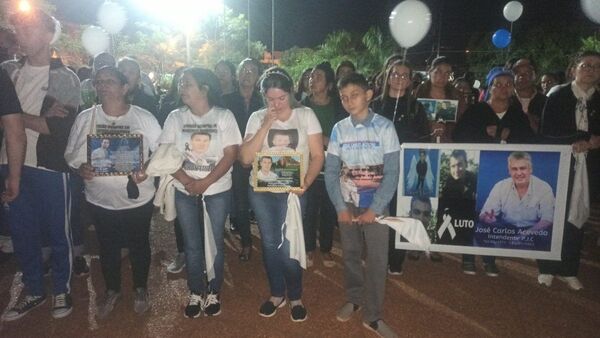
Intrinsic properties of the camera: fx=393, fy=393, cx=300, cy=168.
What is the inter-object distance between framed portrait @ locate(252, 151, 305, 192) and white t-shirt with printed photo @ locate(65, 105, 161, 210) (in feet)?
3.33

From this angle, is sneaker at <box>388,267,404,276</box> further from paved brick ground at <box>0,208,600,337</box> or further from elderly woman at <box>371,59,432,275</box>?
elderly woman at <box>371,59,432,275</box>

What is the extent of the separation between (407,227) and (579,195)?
85.4 inches

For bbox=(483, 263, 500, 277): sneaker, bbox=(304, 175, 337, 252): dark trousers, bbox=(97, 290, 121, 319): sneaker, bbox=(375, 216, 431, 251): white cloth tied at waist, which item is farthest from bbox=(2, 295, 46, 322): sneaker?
bbox=(483, 263, 500, 277): sneaker

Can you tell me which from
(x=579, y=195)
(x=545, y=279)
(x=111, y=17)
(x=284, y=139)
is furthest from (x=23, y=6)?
(x=111, y=17)

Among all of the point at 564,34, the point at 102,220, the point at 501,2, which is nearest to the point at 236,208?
the point at 102,220

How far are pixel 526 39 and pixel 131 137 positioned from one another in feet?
95.4

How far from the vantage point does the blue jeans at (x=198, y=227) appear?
3.48 meters

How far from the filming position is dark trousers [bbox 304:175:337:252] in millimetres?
4766

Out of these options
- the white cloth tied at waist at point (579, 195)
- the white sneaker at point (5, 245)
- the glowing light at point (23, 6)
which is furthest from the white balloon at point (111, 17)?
the white cloth tied at waist at point (579, 195)

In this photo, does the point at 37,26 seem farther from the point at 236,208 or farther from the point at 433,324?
the point at 433,324

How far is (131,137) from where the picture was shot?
339cm

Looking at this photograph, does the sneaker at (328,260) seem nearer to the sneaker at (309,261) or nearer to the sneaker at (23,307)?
the sneaker at (309,261)

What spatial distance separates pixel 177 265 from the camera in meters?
4.69

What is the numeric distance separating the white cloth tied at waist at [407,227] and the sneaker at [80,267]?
3.46 metres
